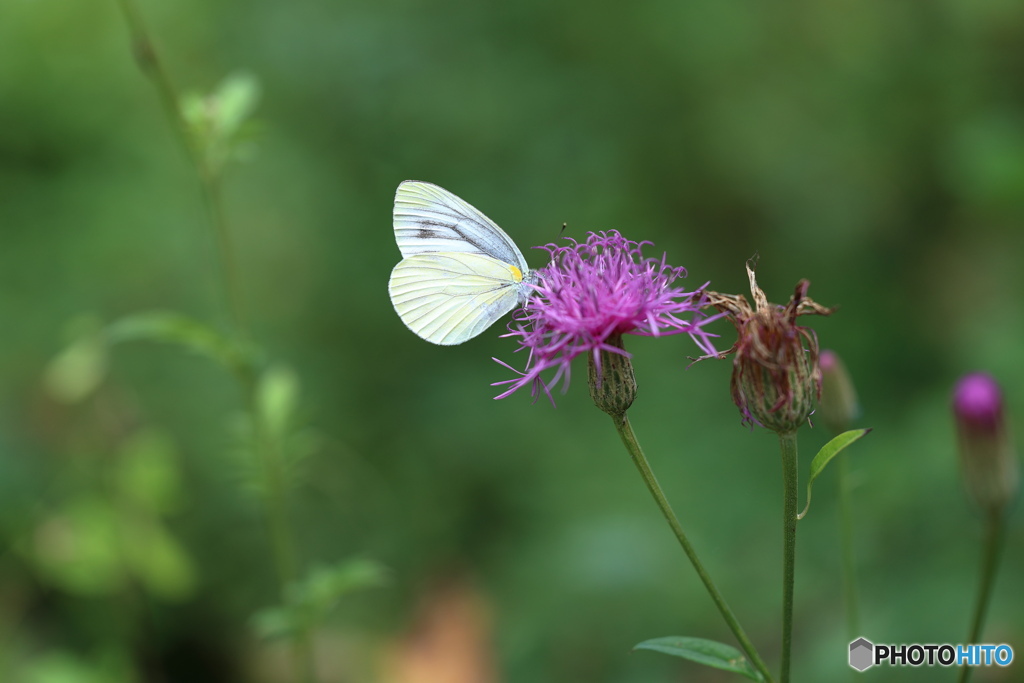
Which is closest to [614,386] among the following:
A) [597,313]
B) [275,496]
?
[597,313]

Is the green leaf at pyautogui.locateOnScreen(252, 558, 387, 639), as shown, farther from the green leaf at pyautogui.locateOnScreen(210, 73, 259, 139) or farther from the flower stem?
the green leaf at pyautogui.locateOnScreen(210, 73, 259, 139)

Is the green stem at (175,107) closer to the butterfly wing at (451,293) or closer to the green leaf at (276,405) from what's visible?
the green leaf at (276,405)

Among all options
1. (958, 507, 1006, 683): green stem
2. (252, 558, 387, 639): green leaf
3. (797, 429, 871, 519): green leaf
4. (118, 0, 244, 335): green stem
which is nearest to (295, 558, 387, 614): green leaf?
(252, 558, 387, 639): green leaf

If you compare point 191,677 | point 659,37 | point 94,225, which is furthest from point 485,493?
point 659,37

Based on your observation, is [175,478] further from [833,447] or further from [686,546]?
[833,447]

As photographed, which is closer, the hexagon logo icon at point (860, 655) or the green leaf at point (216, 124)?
the hexagon logo icon at point (860, 655)

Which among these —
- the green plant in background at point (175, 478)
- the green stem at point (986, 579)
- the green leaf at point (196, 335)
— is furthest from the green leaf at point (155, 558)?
the green stem at point (986, 579)
